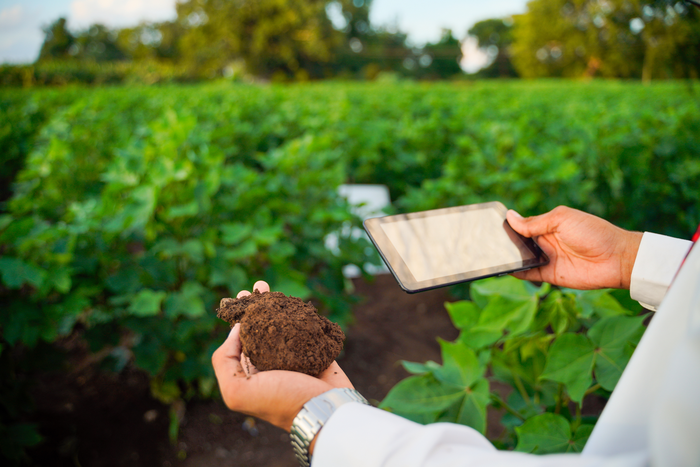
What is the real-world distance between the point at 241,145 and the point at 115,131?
1.50 meters

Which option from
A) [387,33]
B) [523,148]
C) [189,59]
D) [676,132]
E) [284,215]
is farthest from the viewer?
[387,33]

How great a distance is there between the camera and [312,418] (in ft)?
1.92

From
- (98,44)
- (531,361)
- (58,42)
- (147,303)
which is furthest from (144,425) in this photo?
(98,44)

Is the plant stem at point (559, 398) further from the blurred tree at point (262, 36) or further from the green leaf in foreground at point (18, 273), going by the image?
the blurred tree at point (262, 36)

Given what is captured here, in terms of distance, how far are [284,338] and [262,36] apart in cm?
4067

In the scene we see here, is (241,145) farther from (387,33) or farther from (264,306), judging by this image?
(387,33)

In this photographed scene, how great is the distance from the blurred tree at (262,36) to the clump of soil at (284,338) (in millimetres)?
37735

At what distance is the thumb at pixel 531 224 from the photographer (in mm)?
1062

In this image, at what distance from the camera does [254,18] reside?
37.7 m

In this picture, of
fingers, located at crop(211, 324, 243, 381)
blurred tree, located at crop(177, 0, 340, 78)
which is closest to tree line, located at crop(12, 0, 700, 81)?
blurred tree, located at crop(177, 0, 340, 78)

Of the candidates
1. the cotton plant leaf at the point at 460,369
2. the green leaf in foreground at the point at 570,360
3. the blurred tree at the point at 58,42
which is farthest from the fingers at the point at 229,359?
the blurred tree at the point at 58,42

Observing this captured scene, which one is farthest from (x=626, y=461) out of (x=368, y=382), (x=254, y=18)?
(x=254, y=18)

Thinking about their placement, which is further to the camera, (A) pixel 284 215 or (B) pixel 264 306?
(A) pixel 284 215

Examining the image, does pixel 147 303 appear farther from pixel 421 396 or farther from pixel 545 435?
pixel 545 435
